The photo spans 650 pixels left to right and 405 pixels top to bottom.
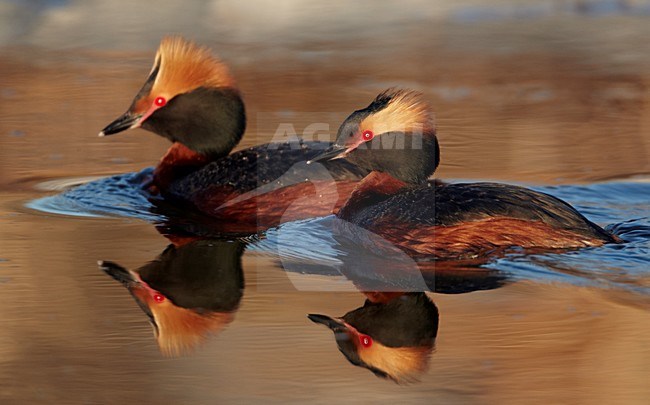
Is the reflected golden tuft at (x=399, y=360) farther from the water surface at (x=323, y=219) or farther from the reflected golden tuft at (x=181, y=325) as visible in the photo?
the reflected golden tuft at (x=181, y=325)

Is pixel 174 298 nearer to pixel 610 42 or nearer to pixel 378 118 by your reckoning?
pixel 378 118

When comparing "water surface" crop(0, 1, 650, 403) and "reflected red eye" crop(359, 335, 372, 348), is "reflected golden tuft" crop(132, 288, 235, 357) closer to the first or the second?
"water surface" crop(0, 1, 650, 403)

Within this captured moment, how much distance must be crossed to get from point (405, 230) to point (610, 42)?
617cm

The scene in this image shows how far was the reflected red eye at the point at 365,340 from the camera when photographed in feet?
18.6

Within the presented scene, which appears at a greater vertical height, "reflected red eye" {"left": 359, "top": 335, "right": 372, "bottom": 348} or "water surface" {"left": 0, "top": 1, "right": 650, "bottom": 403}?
"water surface" {"left": 0, "top": 1, "right": 650, "bottom": 403}

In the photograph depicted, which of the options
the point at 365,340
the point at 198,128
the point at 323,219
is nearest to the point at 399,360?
the point at 365,340

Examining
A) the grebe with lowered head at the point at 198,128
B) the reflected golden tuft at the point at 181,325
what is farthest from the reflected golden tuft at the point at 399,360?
the grebe with lowered head at the point at 198,128

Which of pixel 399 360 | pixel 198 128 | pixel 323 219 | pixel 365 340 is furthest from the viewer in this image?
pixel 198 128

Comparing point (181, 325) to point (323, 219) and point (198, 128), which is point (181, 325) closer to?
point (323, 219)

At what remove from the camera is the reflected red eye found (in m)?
5.66

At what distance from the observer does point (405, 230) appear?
7.17 metres

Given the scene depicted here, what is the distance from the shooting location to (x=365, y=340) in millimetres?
5715

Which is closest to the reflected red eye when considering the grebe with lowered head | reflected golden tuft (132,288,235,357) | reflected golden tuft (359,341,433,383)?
reflected golden tuft (359,341,433,383)

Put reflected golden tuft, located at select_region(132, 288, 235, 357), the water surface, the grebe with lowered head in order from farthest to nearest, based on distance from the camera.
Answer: the grebe with lowered head
reflected golden tuft, located at select_region(132, 288, 235, 357)
the water surface
